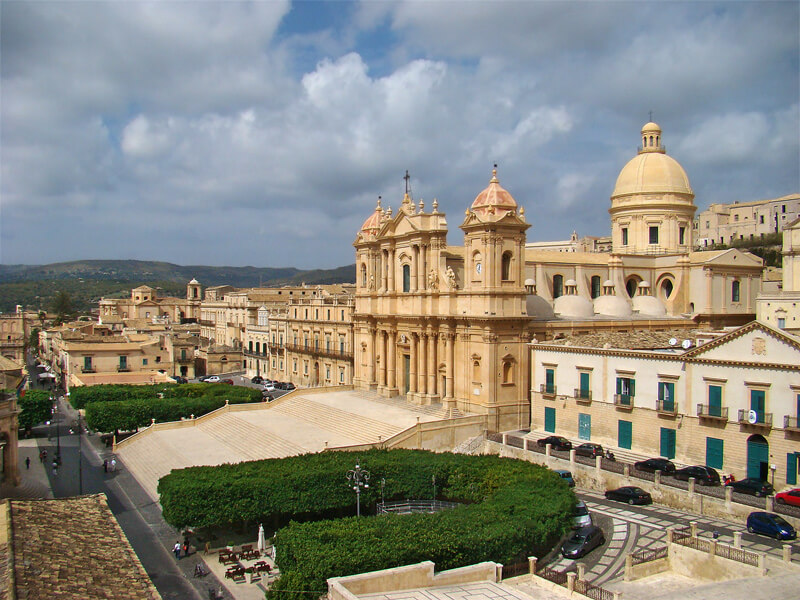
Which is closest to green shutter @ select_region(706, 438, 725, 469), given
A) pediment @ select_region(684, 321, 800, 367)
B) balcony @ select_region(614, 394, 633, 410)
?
pediment @ select_region(684, 321, 800, 367)

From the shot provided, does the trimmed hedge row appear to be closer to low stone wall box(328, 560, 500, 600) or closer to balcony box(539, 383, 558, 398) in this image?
balcony box(539, 383, 558, 398)

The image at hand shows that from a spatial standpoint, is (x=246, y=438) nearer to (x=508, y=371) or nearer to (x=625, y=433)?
(x=508, y=371)

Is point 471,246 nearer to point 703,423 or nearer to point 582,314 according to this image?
point 582,314

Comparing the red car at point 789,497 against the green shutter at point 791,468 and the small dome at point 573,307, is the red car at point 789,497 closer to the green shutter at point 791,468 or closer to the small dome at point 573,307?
the green shutter at point 791,468

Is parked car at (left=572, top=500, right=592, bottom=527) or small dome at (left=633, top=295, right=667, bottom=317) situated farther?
small dome at (left=633, top=295, right=667, bottom=317)

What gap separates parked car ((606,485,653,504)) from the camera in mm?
29625

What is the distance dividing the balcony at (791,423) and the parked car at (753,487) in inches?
94.9

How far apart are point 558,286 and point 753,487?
24.5m

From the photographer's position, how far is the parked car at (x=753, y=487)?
2827 centimetres

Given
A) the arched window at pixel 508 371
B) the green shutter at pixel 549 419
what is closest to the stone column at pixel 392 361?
the arched window at pixel 508 371

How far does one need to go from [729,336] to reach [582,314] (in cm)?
1618

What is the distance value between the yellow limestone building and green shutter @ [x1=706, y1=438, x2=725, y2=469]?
39.1 ft

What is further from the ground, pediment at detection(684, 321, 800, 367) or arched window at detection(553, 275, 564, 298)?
arched window at detection(553, 275, 564, 298)

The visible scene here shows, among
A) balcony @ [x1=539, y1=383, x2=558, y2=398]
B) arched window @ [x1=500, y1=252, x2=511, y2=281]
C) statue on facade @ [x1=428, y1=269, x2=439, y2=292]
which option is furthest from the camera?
statue on facade @ [x1=428, y1=269, x2=439, y2=292]
